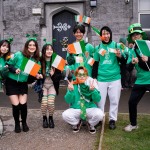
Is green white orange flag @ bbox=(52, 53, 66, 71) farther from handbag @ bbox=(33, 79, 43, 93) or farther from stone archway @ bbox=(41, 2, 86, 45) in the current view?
stone archway @ bbox=(41, 2, 86, 45)

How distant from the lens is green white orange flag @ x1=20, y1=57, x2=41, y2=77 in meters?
5.33

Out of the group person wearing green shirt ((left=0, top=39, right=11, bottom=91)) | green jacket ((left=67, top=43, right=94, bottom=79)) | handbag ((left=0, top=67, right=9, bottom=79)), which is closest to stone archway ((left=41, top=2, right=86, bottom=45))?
green jacket ((left=67, top=43, right=94, bottom=79))

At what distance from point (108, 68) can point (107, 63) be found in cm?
9

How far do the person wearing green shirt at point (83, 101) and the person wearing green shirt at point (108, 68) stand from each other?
0.33 m

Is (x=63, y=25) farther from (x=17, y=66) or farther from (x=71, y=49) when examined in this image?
(x=17, y=66)

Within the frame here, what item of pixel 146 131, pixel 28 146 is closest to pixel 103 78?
pixel 146 131

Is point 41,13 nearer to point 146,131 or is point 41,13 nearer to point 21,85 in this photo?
point 21,85

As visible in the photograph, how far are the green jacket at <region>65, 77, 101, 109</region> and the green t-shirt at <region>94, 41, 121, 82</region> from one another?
1.33 ft

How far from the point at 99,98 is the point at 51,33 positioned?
6.25 metres

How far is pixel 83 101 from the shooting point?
17.6 ft

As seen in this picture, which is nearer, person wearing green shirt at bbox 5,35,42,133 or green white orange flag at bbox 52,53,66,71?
person wearing green shirt at bbox 5,35,42,133

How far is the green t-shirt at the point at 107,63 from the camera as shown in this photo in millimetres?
5498

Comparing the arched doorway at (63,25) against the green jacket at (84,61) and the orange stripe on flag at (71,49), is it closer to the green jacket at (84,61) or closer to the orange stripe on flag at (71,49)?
the green jacket at (84,61)

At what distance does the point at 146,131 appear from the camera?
18.0ft
